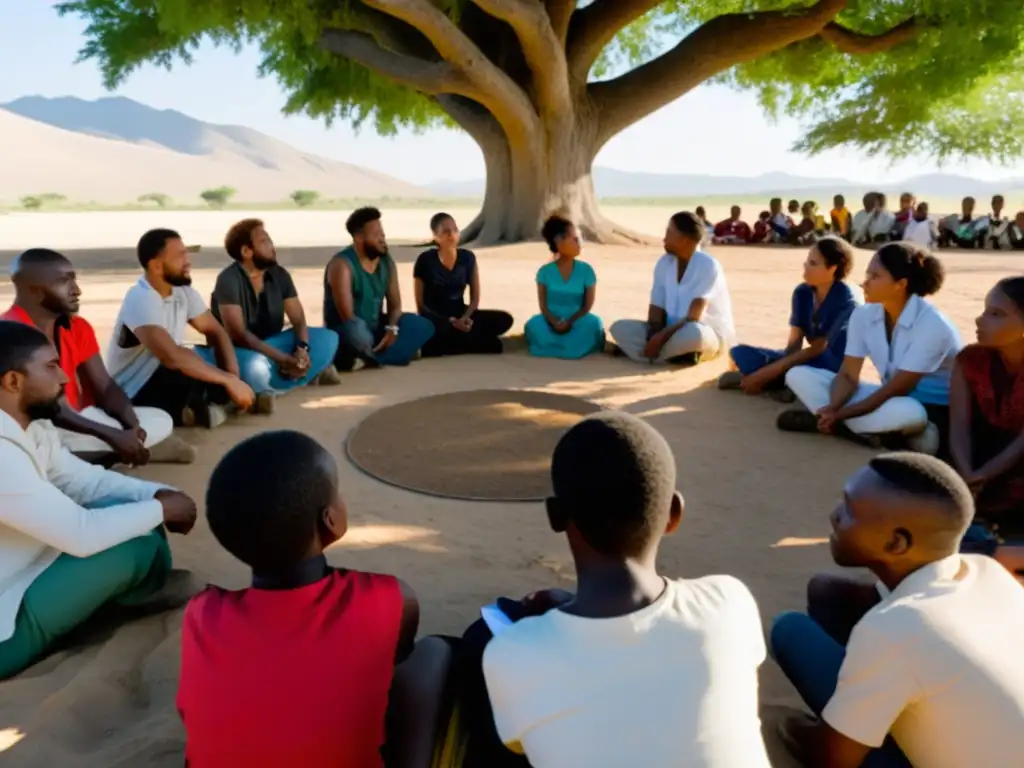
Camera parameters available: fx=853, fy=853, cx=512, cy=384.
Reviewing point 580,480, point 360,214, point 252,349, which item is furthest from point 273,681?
point 360,214

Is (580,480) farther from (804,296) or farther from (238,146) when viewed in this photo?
(238,146)

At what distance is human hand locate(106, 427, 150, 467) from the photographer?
372 centimetres

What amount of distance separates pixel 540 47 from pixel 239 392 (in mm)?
10529

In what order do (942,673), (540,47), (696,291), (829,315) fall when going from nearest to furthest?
1. (942,673)
2. (829,315)
3. (696,291)
4. (540,47)

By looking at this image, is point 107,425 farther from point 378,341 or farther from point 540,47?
point 540,47

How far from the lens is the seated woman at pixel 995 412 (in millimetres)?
3242

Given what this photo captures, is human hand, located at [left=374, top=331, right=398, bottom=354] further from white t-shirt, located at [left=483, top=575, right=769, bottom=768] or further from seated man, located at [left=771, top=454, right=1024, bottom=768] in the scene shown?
white t-shirt, located at [left=483, top=575, right=769, bottom=768]

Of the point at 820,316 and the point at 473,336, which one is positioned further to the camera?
the point at 473,336

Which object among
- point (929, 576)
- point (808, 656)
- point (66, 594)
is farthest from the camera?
Answer: point (66, 594)

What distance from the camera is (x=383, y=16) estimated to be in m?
15.6

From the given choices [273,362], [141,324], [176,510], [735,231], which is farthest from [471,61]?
[176,510]

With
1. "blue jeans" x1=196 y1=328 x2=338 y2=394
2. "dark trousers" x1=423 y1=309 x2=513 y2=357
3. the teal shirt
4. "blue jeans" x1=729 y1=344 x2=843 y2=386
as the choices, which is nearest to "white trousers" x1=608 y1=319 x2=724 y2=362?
the teal shirt

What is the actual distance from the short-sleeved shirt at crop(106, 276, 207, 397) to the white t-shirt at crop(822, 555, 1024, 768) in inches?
152

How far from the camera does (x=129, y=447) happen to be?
375 cm
